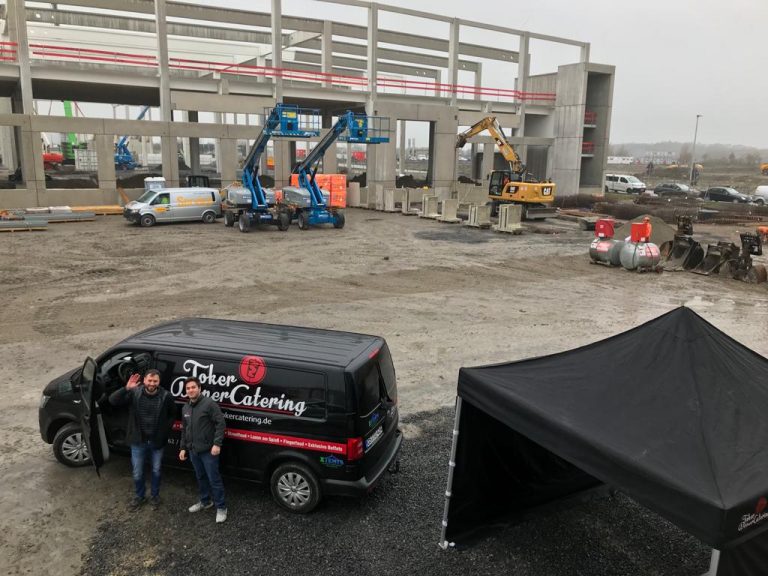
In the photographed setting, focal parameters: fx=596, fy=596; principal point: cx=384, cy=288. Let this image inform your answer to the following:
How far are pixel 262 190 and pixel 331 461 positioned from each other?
23.3 meters

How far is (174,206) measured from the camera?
2834cm

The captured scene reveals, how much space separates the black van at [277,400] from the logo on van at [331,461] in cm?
1

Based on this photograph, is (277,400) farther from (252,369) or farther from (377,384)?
(377,384)

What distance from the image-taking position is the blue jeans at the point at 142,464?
6.36 meters

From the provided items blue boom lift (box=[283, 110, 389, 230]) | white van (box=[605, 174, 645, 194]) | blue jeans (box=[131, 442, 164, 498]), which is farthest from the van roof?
white van (box=[605, 174, 645, 194])

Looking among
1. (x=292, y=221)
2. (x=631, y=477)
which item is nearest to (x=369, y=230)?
(x=292, y=221)

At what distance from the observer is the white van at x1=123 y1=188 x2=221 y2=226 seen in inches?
1083

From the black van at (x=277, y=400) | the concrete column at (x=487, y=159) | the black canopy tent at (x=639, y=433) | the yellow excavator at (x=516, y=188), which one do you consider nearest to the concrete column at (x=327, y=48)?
the concrete column at (x=487, y=159)

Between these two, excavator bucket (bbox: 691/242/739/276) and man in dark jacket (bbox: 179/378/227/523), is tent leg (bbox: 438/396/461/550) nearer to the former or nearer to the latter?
man in dark jacket (bbox: 179/378/227/523)

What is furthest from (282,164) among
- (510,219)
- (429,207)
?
(510,219)

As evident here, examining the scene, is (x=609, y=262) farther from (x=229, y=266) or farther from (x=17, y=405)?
(x=17, y=405)

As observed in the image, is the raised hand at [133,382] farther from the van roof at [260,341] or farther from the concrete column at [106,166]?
the concrete column at [106,166]

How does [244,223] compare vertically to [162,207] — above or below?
below

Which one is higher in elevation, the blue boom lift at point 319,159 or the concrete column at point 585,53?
the concrete column at point 585,53
